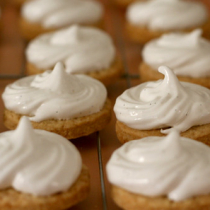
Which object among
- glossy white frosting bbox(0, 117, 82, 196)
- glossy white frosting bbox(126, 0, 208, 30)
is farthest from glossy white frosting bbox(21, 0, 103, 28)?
glossy white frosting bbox(0, 117, 82, 196)

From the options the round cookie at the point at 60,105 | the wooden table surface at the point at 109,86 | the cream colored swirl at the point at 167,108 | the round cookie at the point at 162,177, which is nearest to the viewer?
the round cookie at the point at 162,177

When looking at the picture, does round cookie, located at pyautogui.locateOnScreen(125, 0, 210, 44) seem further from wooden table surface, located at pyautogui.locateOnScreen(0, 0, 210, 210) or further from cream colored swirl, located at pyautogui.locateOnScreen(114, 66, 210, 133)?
cream colored swirl, located at pyautogui.locateOnScreen(114, 66, 210, 133)

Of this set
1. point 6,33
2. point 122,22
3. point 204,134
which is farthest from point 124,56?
point 204,134

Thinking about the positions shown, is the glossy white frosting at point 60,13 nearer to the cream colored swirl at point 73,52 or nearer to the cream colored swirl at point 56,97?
the cream colored swirl at point 73,52

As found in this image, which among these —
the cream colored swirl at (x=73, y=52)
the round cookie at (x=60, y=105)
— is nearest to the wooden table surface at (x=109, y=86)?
the round cookie at (x=60, y=105)

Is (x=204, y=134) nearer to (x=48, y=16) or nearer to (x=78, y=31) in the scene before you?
(x=78, y=31)
